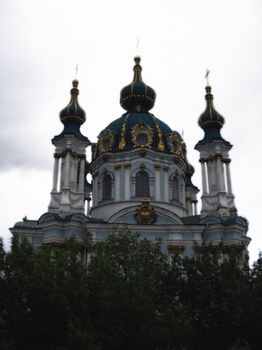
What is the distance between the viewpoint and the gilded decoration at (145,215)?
29484 millimetres

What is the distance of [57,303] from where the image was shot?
15711mm

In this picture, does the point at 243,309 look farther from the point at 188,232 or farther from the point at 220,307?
the point at 188,232

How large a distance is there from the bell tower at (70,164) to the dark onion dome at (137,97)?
16.0 ft

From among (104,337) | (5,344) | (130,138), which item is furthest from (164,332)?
(130,138)

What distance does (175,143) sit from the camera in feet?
112

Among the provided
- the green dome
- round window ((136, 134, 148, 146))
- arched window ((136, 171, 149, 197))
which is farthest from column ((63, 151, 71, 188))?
the green dome

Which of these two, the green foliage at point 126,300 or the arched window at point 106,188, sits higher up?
the arched window at point 106,188

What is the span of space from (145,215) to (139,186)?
131 inches

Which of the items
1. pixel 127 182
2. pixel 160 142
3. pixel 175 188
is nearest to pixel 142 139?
pixel 160 142

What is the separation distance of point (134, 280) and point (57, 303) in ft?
8.42

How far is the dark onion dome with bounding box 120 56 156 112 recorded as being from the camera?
37.2 m

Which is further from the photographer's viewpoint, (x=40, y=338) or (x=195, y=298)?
(x=195, y=298)

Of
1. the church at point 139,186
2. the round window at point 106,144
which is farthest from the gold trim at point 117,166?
the round window at point 106,144

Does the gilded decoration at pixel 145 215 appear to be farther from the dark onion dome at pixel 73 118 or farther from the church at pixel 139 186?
the dark onion dome at pixel 73 118
